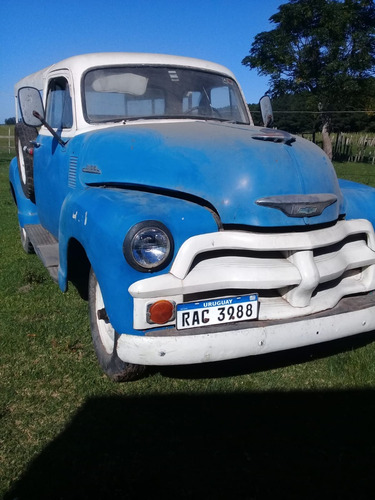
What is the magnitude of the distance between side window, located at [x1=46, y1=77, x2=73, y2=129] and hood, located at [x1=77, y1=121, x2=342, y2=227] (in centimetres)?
95

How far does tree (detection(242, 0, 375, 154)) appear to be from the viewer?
2109cm

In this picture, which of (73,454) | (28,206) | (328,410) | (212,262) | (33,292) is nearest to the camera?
(73,454)

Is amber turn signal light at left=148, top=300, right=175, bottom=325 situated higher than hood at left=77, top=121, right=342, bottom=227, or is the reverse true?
hood at left=77, top=121, right=342, bottom=227

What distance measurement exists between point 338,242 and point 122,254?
4.20 feet

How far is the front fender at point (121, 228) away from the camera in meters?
2.39

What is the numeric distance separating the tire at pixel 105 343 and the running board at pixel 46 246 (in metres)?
0.49

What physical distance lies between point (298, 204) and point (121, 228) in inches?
37.4

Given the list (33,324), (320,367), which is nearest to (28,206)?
(33,324)

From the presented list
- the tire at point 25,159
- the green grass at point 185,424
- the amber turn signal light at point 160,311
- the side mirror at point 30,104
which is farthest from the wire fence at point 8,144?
the amber turn signal light at point 160,311

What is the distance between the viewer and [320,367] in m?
3.22

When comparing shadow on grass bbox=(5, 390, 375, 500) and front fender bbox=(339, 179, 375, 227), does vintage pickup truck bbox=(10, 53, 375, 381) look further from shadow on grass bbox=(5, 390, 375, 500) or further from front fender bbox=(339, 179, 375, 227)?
shadow on grass bbox=(5, 390, 375, 500)

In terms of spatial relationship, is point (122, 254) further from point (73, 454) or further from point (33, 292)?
point (33, 292)

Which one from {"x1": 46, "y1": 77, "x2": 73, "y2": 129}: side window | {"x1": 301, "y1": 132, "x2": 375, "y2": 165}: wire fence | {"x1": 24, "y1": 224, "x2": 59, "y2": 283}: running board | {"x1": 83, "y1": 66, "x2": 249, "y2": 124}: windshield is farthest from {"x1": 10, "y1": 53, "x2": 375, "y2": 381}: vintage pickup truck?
{"x1": 301, "y1": 132, "x2": 375, "y2": 165}: wire fence

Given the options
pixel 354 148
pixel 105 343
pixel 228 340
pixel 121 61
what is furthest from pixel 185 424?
pixel 354 148
